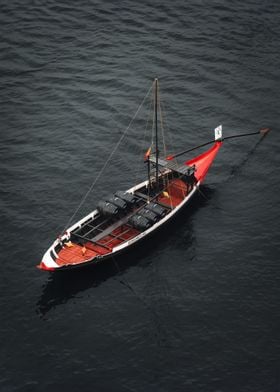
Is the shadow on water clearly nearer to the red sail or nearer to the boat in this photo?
the boat

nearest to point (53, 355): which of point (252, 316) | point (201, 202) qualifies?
point (252, 316)

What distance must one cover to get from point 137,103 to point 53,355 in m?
52.6

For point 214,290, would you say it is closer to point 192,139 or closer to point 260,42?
point 192,139

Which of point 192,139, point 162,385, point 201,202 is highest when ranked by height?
point 192,139

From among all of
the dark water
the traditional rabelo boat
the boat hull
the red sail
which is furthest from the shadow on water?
the red sail

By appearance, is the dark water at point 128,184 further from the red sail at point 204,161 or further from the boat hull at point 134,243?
the red sail at point 204,161

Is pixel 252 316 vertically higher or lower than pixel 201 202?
lower

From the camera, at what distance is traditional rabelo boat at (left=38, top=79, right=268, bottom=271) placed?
77438 millimetres

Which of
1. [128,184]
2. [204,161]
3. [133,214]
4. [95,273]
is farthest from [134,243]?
[204,161]

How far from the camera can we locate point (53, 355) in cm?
6788

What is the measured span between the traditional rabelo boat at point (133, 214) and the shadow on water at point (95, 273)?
5.09 feet

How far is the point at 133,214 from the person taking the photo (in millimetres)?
84125

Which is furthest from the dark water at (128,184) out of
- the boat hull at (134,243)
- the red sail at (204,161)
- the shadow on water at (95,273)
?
the red sail at (204,161)

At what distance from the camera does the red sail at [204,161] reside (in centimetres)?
9094
